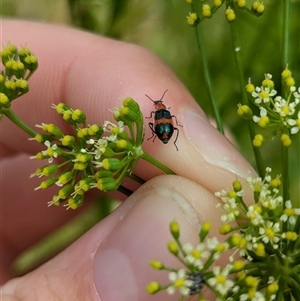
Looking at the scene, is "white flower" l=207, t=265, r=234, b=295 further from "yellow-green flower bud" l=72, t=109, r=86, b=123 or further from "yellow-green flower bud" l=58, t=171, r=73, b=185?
"yellow-green flower bud" l=72, t=109, r=86, b=123

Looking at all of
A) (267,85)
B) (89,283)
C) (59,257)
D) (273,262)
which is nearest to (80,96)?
(59,257)

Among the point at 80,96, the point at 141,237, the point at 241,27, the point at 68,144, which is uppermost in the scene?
the point at 241,27

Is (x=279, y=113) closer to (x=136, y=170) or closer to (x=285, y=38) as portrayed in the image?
(x=285, y=38)

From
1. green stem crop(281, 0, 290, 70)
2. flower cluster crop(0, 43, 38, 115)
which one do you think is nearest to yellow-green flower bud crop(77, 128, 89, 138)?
flower cluster crop(0, 43, 38, 115)

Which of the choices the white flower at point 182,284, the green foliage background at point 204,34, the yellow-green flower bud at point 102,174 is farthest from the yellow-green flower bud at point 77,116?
the green foliage background at point 204,34

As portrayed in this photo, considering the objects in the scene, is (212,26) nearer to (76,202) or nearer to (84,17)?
(84,17)

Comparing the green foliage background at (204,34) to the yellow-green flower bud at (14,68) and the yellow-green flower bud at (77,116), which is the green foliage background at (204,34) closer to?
the yellow-green flower bud at (77,116)
